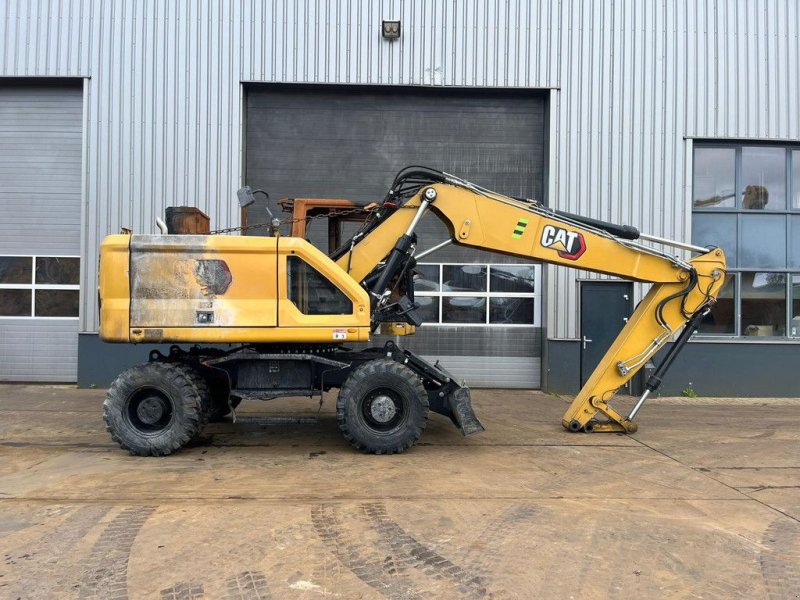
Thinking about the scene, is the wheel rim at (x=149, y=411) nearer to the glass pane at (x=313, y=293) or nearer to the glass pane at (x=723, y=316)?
the glass pane at (x=313, y=293)

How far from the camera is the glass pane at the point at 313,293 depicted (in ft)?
21.2

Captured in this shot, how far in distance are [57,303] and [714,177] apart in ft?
43.3

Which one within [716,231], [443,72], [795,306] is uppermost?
[443,72]

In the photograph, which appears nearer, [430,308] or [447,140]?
[430,308]

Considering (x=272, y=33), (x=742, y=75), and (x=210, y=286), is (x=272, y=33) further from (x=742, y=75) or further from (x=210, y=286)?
(x=742, y=75)

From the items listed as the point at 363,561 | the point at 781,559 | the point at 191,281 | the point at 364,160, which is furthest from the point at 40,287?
the point at 781,559

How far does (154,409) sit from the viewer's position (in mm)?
6516

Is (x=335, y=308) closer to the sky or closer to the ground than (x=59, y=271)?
closer to the ground

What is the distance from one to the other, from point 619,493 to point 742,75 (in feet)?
32.0

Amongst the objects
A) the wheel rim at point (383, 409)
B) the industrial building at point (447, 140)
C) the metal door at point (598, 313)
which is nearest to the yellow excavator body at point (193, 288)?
the wheel rim at point (383, 409)

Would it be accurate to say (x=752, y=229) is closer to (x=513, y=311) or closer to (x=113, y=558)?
(x=513, y=311)

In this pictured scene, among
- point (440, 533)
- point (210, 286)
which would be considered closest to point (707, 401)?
point (440, 533)

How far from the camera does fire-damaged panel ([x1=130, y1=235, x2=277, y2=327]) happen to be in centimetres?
632

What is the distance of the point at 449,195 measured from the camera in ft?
22.9
